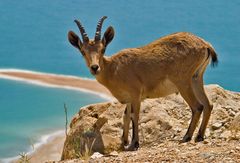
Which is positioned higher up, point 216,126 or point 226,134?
point 216,126

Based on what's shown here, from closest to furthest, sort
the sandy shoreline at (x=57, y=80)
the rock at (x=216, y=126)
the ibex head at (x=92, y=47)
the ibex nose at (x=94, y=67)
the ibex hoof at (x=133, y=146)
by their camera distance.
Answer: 1. the ibex nose at (x=94, y=67)
2. the ibex head at (x=92, y=47)
3. the ibex hoof at (x=133, y=146)
4. the rock at (x=216, y=126)
5. the sandy shoreline at (x=57, y=80)

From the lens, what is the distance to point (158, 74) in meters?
10.8

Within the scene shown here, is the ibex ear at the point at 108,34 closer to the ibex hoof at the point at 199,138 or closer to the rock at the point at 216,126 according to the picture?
the ibex hoof at the point at 199,138

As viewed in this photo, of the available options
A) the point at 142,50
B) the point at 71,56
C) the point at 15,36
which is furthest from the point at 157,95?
the point at 15,36

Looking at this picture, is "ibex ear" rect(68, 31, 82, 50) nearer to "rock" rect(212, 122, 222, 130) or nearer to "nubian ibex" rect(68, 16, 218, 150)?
"nubian ibex" rect(68, 16, 218, 150)

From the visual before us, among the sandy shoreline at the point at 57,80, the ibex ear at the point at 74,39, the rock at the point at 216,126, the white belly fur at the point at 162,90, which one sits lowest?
the rock at the point at 216,126

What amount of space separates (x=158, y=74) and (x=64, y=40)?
24.3m

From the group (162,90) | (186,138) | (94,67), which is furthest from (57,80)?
(94,67)

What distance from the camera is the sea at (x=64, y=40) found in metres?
23.3

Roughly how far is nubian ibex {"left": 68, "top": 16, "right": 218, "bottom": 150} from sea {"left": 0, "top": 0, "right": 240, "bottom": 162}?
9157mm

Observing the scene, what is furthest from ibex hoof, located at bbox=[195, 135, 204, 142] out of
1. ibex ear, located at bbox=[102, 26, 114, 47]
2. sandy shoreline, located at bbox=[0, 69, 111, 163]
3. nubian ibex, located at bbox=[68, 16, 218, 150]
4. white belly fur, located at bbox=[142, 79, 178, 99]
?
sandy shoreline, located at bbox=[0, 69, 111, 163]

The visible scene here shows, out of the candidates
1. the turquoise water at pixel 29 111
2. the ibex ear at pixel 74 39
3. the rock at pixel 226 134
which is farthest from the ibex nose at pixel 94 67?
the turquoise water at pixel 29 111

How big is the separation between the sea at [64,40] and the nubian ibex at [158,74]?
9.16 metres

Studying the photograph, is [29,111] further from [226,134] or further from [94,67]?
[94,67]
